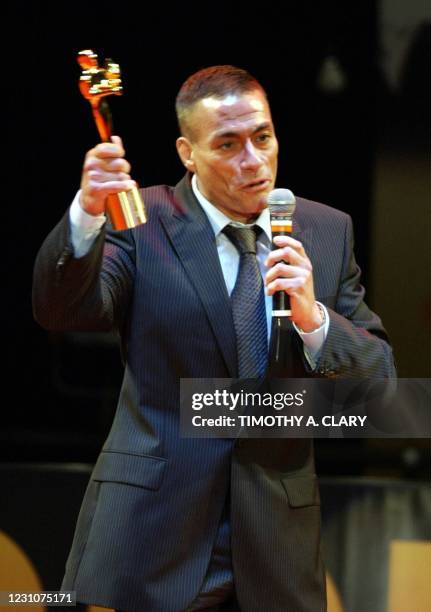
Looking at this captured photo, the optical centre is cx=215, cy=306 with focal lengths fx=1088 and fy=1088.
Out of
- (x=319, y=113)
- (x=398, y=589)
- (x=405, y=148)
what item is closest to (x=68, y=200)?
(x=319, y=113)

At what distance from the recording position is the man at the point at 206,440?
183 centimetres

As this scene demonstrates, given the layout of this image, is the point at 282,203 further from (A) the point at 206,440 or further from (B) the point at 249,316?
(A) the point at 206,440

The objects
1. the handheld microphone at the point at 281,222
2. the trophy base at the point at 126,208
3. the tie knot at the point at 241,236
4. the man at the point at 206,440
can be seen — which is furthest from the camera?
the tie knot at the point at 241,236

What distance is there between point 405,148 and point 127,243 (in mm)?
1399

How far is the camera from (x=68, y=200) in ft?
10.5

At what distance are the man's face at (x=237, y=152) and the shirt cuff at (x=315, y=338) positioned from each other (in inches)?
10.4

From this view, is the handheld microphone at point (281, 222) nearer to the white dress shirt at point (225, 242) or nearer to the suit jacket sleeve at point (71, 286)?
the white dress shirt at point (225, 242)

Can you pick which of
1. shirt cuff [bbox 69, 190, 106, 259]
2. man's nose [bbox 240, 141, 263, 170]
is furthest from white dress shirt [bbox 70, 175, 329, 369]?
man's nose [bbox 240, 141, 263, 170]

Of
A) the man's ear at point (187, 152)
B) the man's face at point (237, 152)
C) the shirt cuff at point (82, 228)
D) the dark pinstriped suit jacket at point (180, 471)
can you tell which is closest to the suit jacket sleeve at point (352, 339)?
the dark pinstriped suit jacket at point (180, 471)

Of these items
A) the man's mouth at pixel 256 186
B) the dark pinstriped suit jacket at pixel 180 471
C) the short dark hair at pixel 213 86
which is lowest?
the dark pinstriped suit jacket at pixel 180 471

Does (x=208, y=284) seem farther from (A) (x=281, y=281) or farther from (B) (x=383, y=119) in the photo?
(B) (x=383, y=119)

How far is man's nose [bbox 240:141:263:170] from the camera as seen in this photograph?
1.92m

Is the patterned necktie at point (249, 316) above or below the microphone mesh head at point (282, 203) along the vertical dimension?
below

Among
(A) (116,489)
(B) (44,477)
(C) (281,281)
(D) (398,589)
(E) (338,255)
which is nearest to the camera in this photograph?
(C) (281,281)
